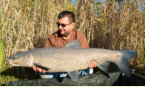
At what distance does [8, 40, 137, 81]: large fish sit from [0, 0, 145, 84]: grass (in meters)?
0.95

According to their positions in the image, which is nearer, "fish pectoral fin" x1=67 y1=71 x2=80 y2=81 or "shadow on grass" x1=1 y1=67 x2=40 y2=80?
"fish pectoral fin" x1=67 y1=71 x2=80 y2=81

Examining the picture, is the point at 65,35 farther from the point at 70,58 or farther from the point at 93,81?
the point at 93,81

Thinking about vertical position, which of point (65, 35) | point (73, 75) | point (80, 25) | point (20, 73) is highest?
point (80, 25)

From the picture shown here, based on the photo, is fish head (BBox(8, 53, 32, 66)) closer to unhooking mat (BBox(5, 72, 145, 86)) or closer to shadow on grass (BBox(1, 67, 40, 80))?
unhooking mat (BBox(5, 72, 145, 86))

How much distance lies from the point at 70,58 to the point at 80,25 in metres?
1.43

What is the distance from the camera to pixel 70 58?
7.05 ft

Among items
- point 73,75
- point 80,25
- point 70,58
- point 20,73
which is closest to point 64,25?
point 70,58

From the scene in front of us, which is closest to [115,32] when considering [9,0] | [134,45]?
[134,45]

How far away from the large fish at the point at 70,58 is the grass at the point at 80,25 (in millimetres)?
952

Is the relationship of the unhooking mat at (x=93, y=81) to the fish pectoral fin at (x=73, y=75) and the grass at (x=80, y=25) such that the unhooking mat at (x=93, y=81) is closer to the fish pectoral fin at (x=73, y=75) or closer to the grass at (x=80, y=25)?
the fish pectoral fin at (x=73, y=75)

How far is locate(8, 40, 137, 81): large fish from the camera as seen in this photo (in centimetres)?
214

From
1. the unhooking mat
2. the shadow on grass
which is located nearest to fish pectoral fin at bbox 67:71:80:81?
the unhooking mat

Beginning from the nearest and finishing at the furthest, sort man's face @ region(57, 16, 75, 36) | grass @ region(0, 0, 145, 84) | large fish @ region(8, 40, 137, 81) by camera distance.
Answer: large fish @ region(8, 40, 137, 81) < man's face @ region(57, 16, 75, 36) < grass @ region(0, 0, 145, 84)

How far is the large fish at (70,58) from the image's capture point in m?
2.14
